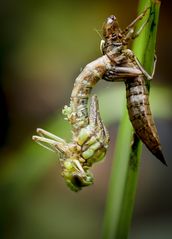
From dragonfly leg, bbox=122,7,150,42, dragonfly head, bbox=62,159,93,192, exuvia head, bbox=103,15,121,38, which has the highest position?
exuvia head, bbox=103,15,121,38

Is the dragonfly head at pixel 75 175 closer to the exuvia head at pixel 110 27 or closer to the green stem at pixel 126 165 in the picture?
the green stem at pixel 126 165

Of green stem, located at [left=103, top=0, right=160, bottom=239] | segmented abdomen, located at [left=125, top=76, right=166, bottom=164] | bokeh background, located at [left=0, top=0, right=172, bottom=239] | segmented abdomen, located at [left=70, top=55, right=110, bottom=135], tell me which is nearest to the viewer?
green stem, located at [left=103, top=0, right=160, bottom=239]

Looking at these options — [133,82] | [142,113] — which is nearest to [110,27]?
[133,82]

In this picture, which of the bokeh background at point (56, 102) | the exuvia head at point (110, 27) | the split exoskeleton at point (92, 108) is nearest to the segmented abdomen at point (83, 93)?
the split exoskeleton at point (92, 108)

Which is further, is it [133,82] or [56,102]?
[56,102]

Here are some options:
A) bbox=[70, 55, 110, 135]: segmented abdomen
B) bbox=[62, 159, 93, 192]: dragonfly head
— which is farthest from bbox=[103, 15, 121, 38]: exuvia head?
bbox=[62, 159, 93, 192]: dragonfly head

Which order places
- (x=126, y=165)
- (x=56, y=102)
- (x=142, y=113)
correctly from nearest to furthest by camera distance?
1. (x=126, y=165)
2. (x=142, y=113)
3. (x=56, y=102)

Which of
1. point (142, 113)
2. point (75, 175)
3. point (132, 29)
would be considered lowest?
point (75, 175)

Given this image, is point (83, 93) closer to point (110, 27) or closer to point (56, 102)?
point (110, 27)

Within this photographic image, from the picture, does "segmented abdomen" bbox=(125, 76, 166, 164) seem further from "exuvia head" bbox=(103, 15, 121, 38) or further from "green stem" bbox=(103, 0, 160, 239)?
"exuvia head" bbox=(103, 15, 121, 38)
